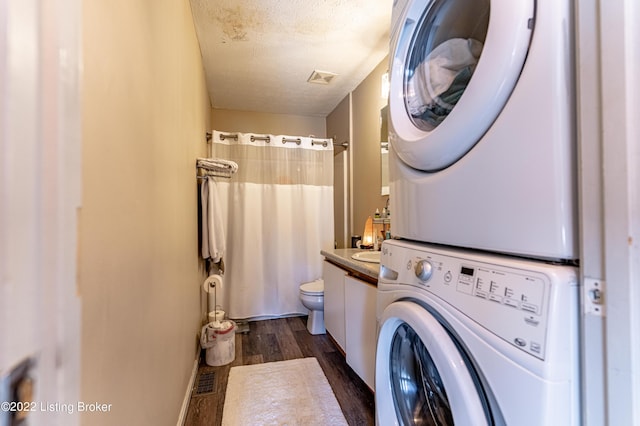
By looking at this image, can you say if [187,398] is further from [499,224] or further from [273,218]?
[499,224]

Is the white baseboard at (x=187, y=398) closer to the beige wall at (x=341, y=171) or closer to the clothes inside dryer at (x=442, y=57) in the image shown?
the clothes inside dryer at (x=442, y=57)

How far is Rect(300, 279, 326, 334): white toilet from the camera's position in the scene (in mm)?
2490

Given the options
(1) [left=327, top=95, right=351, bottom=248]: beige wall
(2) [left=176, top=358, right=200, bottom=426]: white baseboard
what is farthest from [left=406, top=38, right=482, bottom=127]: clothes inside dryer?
(1) [left=327, top=95, right=351, bottom=248]: beige wall

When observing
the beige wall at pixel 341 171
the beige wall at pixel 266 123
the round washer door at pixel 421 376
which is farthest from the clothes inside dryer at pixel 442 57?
the beige wall at pixel 266 123

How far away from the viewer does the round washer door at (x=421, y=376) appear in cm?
59

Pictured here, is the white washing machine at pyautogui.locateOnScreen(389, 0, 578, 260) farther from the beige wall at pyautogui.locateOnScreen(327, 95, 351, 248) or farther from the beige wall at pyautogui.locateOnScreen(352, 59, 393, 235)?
the beige wall at pyautogui.locateOnScreen(327, 95, 351, 248)

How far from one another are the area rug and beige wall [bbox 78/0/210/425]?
34 centimetres

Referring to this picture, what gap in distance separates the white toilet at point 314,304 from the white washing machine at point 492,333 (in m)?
1.64

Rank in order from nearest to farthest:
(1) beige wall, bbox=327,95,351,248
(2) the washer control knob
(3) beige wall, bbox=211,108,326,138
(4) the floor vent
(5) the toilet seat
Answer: (2) the washer control knob, (4) the floor vent, (5) the toilet seat, (1) beige wall, bbox=327,95,351,248, (3) beige wall, bbox=211,108,326,138

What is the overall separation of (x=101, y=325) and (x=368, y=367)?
52.7 inches

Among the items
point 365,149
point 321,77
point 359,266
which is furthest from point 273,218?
point 359,266

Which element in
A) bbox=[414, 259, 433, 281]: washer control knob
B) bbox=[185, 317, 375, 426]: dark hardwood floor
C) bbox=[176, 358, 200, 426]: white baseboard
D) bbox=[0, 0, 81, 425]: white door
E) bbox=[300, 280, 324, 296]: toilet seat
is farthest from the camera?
bbox=[300, 280, 324, 296]: toilet seat

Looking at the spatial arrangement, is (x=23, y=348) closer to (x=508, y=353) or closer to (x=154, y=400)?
(x=508, y=353)

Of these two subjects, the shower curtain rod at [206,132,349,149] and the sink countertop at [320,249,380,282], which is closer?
the sink countertop at [320,249,380,282]
